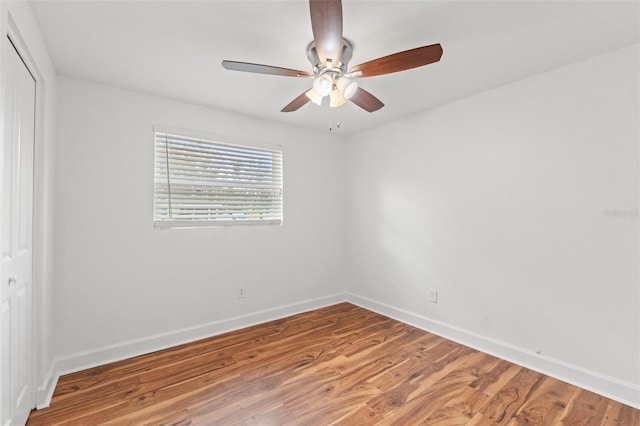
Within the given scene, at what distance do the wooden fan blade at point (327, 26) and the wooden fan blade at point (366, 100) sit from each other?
0.38 metres

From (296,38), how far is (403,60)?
2.20 ft

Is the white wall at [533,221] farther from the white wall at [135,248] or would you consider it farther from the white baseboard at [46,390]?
the white baseboard at [46,390]

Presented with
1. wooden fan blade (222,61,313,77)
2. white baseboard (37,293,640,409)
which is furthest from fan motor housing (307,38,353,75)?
white baseboard (37,293,640,409)

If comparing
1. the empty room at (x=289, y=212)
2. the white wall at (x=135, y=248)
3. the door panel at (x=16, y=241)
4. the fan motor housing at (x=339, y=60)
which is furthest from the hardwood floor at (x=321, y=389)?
the fan motor housing at (x=339, y=60)

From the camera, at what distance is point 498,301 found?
252cm

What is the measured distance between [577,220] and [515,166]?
586mm

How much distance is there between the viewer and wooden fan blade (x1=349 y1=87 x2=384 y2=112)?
79.0 inches

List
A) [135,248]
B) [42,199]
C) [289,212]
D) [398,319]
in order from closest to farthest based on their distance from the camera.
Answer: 1. [42,199]
2. [135,248]
3. [398,319]
4. [289,212]

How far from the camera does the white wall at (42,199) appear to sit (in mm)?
1710

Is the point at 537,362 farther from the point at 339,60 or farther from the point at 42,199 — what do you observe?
the point at 42,199

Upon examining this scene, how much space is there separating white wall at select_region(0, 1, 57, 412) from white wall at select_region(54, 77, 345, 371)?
0.16m

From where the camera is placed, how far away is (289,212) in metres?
3.50

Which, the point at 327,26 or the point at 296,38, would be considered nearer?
the point at 327,26

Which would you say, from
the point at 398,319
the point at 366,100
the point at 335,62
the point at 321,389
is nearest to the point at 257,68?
the point at 335,62
